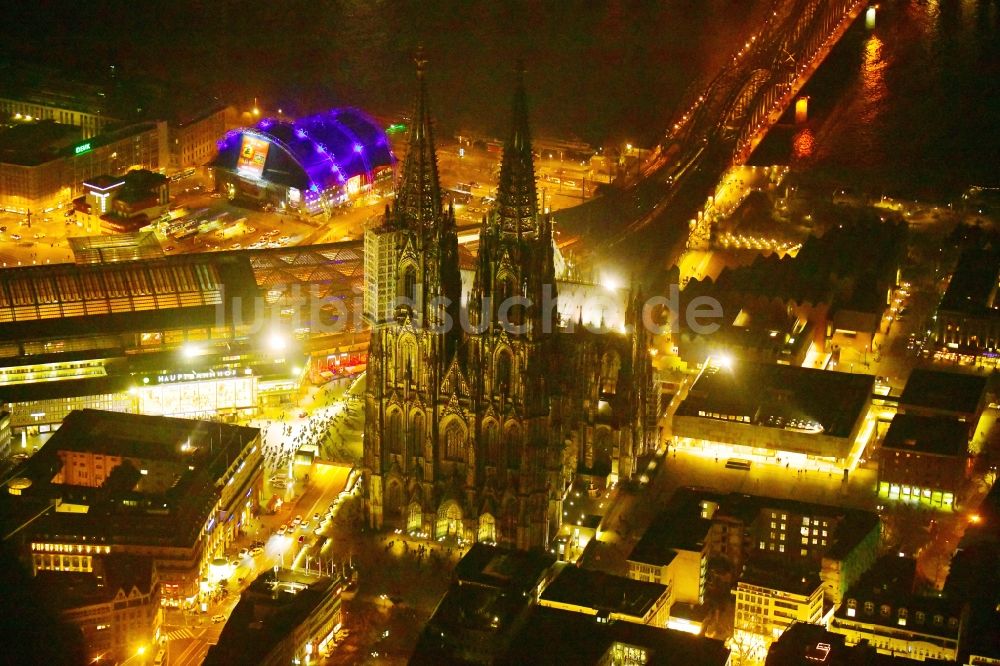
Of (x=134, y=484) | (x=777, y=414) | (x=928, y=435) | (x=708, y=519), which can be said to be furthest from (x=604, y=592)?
(x=928, y=435)

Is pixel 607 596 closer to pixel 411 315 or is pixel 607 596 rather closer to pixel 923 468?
pixel 411 315

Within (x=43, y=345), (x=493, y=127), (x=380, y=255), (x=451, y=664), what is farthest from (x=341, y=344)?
(x=493, y=127)

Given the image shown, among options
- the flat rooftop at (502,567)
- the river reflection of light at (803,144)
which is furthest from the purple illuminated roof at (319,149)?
the flat rooftop at (502,567)

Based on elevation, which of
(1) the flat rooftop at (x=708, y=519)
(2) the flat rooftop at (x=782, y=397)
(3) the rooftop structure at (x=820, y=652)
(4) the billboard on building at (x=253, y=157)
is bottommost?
(3) the rooftop structure at (x=820, y=652)

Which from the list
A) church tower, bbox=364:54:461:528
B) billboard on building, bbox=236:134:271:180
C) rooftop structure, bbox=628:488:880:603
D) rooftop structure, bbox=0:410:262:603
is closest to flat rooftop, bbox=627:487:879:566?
rooftop structure, bbox=628:488:880:603

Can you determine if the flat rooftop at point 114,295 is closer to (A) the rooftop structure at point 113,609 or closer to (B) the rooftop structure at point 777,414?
(B) the rooftop structure at point 777,414

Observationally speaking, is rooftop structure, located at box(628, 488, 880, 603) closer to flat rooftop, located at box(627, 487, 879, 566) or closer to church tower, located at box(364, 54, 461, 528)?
flat rooftop, located at box(627, 487, 879, 566)

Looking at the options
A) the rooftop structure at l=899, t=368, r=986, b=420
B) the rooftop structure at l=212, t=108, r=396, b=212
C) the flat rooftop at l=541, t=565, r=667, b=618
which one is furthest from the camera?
the rooftop structure at l=212, t=108, r=396, b=212
